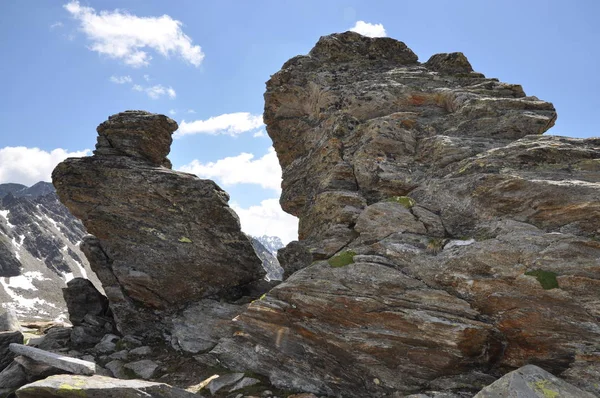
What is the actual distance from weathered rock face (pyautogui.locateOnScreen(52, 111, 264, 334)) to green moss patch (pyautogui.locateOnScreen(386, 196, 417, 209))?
1422 centimetres

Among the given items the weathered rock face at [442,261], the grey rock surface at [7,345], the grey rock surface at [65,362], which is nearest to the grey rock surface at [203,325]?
the weathered rock face at [442,261]

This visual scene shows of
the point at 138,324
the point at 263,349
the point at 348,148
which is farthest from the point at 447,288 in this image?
the point at 138,324

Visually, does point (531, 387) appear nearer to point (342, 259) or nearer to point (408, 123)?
point (342, 259)

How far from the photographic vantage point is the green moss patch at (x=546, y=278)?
1499 cm

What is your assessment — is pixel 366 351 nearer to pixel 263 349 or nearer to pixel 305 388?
pixel 305 388

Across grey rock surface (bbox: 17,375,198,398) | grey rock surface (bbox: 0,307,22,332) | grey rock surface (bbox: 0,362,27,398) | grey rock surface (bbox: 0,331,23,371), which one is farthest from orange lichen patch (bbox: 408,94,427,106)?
grey rock surface (bbox: 0,307,22,332)

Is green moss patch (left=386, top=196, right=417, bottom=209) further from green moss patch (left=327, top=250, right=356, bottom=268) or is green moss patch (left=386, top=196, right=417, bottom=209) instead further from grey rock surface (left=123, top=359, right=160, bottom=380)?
grey rock surface (left=123, top=359, right=160, bottom=380)

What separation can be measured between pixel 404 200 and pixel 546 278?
30.8ft

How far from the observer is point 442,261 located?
1814cm

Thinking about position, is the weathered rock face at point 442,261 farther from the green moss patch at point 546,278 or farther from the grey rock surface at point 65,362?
the grey rock surface at point 65,362

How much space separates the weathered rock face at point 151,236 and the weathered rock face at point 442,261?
7.18 meters

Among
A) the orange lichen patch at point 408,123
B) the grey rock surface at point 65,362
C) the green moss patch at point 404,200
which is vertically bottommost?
the grey rock surface at point 65,362

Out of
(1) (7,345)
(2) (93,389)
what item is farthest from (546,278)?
(1) (7,345)

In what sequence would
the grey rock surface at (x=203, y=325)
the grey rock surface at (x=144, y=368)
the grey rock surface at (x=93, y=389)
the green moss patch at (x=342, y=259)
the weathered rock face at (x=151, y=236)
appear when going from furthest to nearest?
the weathered rock face at (x=151, y=236), the grey rock surface at (x=203, y=325), the grey rock surface at (x=144, y=368), the green moss patch at (x=342, y=259), the grey rock surface at (x=93, y=389)
